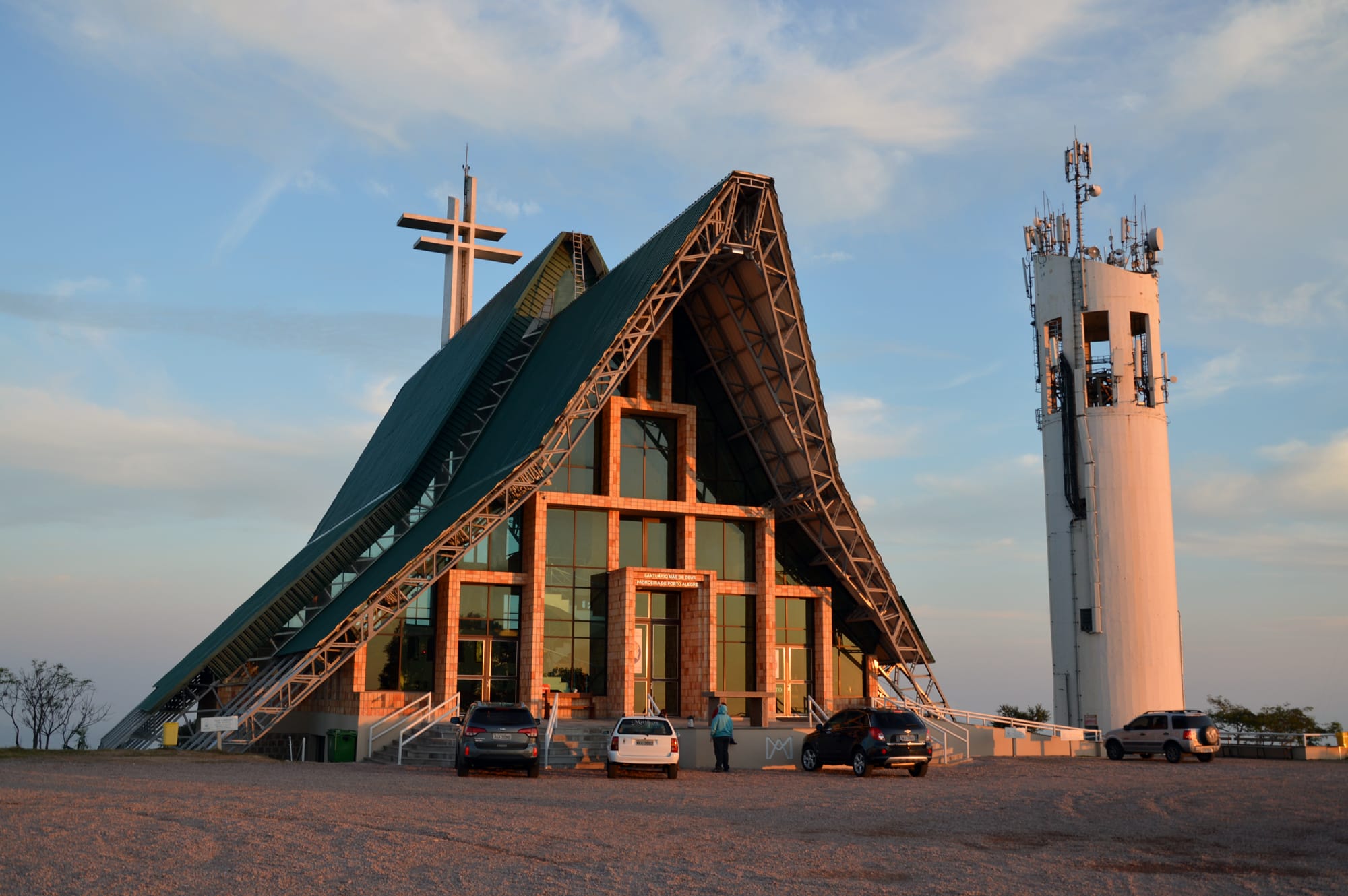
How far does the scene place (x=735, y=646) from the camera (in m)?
34.5

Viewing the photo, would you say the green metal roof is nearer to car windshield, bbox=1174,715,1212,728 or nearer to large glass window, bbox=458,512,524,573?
large glass window, bbox=458,512,524,573

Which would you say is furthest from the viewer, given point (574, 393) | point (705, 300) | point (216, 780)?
point (705, 300)

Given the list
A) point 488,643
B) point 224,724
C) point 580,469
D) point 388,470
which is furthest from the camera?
point 388,470

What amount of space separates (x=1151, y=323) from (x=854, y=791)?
30.8 m

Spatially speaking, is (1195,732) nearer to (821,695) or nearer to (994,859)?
(821,695)

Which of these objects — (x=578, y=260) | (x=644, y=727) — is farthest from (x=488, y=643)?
(x=578, y=260)

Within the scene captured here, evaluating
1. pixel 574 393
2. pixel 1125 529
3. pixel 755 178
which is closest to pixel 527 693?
pixel 574 393

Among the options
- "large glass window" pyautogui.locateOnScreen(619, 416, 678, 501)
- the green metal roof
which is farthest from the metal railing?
the green metal roof

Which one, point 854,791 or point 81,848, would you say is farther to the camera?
point 854,791

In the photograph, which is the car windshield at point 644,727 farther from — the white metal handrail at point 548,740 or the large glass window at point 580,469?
the large glass window at point 580,469

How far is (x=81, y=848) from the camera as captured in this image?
11.9 meters

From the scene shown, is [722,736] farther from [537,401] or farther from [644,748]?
[537,401]

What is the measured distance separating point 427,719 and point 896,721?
38.1 ft

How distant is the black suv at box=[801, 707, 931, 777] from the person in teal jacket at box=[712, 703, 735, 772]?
2.22 meters
